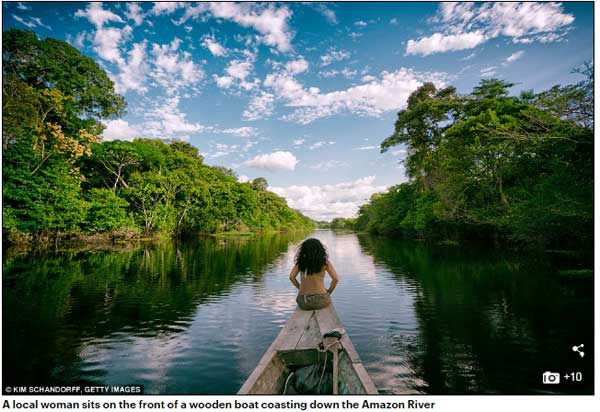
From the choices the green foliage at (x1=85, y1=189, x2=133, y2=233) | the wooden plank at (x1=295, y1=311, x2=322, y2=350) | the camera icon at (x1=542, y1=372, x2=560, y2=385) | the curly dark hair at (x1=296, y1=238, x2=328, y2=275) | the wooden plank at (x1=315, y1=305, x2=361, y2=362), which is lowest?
the camera icon at (x1=542, y1=372, x2=560, y2=385)

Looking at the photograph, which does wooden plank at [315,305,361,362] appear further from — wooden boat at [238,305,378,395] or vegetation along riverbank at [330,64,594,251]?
vegetation along riverbank at [330,64,594,251]

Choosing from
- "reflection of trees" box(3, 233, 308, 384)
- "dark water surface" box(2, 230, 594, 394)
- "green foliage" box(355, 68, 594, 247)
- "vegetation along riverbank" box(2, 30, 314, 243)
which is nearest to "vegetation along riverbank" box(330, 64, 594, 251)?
"green foliage" box(355, 68, 594, 247)

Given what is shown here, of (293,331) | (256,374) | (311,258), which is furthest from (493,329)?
(256,374)

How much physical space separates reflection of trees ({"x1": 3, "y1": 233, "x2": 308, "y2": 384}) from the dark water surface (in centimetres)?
4

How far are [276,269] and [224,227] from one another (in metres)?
42.3

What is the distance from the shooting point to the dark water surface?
4.78 metres

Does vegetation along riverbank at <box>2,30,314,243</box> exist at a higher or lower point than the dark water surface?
higher

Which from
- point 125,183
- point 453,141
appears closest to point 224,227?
point 125,183

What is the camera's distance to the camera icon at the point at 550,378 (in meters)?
4.58

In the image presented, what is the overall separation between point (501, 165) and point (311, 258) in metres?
20.2

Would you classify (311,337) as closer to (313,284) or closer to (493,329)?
(313,284)

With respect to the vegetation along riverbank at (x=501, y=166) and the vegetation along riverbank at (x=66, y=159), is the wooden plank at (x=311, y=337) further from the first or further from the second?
the vegetation along riverbank at (x=66, y=159)

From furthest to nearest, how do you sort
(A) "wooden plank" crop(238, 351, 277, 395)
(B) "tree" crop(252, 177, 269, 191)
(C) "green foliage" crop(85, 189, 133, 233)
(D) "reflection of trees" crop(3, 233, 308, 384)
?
(B) "tree" crop(252, 177, 269, 191) < (C) "green foliage" crop(85, 189, 133, 233) < (D) "reflection of trees" crop(3, 233, 308, 384) < (A) "wooden plank" crop(238, 351, 277, 395)

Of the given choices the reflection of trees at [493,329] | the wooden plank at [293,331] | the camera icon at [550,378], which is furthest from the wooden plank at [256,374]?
the camera icon at [550,378]
